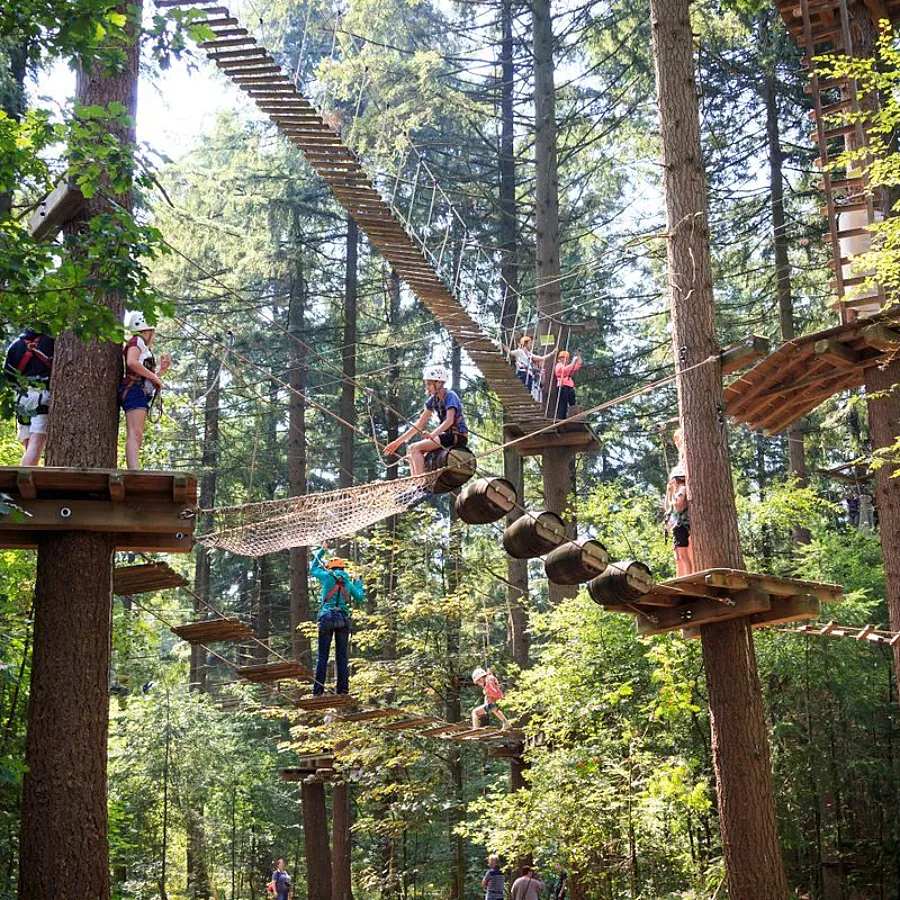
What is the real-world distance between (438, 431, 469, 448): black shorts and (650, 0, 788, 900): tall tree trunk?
164 cm

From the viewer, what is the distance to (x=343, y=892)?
14828 mm

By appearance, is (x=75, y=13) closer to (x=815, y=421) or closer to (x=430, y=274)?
(x=430, y=274)

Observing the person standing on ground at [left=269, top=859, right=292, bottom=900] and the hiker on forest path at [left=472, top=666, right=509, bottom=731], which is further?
the person standing on ground at [left=269, top=859, right=292, bottom=900]

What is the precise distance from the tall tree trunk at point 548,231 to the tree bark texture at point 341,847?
4.95 meters

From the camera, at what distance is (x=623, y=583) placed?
6.70 metres

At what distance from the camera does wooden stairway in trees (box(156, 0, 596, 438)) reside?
667 centimetres

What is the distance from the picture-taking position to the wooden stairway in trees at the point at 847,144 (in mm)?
8891

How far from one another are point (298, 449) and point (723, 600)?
427 inches

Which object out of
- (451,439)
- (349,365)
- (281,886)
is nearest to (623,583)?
(451,439)

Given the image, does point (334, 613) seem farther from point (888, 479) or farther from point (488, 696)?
point (888, 479)

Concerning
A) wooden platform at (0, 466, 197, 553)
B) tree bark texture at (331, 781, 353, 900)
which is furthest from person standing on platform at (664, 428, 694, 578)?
tree bark texture at (331, 781, 353, 900)

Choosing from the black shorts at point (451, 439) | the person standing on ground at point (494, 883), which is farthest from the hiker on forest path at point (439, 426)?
the person standing on ground at point (494, 883)

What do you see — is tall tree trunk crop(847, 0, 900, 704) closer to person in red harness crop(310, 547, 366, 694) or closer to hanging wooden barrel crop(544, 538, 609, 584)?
hanging wooden barrel crop(544, 538, 609, 584)

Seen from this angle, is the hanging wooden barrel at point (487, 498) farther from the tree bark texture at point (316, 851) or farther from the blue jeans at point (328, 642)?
the tree bark texture at point (316, 851)
